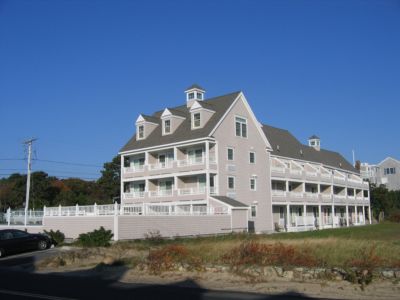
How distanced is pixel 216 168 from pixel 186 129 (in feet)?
18.5

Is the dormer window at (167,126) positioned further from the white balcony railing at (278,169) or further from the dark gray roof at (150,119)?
the white balcony railing at (278,169)

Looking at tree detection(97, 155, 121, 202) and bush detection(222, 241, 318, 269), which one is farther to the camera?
tree detection(97, 155, 121, 202)

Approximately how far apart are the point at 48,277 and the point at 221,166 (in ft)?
91.3

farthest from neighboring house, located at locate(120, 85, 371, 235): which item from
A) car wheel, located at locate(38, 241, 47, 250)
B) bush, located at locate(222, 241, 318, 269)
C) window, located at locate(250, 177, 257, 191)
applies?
bush, located at locate(222, 241, 318, 269)

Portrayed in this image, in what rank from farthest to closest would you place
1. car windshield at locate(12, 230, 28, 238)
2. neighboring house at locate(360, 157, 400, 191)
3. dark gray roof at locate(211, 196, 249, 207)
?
neighboring house at locate(360, 157, 400, 191), dark gray roof at locate(211, 196, 249, 207), car windshield at locate(12, 230, 28, 238)

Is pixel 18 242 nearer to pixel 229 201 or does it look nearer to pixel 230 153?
pixel 229 201

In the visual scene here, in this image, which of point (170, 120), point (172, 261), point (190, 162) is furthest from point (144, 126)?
point (172, 261)

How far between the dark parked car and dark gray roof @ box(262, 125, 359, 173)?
31.4 meters

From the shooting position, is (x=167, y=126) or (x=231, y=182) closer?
(x=231, y=182)

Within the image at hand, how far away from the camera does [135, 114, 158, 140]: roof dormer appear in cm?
5109

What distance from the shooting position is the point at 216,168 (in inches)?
1715

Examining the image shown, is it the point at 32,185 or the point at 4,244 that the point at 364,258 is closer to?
the point at 4,244

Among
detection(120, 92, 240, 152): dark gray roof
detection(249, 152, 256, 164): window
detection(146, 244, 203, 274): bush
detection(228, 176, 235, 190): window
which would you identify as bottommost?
detection(146, 244, 203, 274): bush

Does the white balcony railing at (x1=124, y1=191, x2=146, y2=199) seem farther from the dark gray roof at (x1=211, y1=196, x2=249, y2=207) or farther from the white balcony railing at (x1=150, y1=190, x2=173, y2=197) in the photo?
the dark gray roof at (x1=211, y1=196, x2=249, y2=207)
